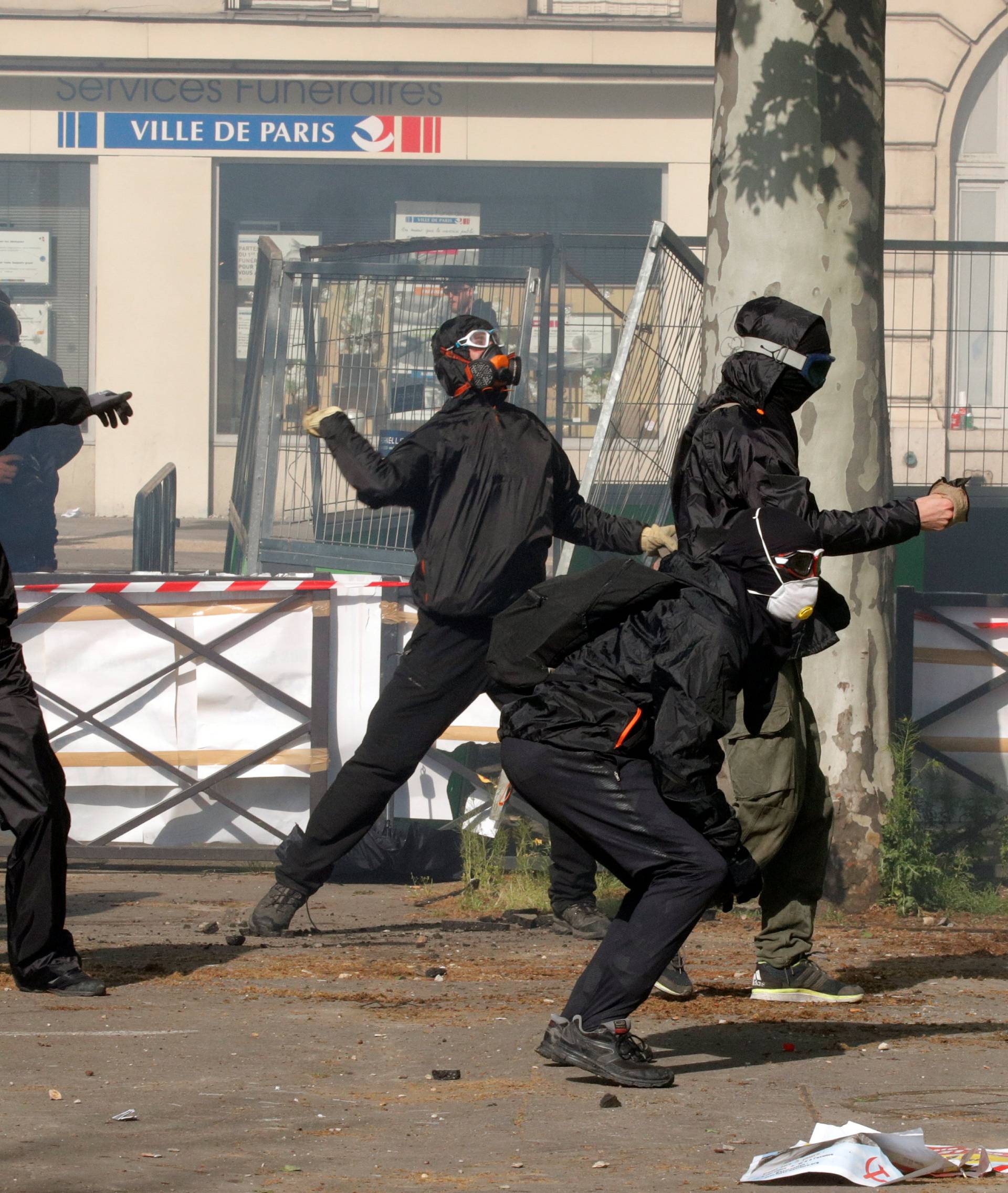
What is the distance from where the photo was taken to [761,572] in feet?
13.0

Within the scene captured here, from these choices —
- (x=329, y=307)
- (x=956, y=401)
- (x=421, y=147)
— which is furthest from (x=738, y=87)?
(x=421, y=147)

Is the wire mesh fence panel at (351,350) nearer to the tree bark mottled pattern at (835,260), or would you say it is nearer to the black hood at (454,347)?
the tree bark mottled pattern at (835,260)

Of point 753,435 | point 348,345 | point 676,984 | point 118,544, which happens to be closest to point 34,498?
point 348,345

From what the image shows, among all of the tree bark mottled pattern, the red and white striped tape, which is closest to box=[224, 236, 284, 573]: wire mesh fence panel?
the red and white striped tape

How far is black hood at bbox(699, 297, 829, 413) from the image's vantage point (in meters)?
4.50

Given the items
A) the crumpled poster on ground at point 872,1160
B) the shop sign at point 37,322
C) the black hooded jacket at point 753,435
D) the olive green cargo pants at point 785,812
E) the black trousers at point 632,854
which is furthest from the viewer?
the shop sign at point 37,322

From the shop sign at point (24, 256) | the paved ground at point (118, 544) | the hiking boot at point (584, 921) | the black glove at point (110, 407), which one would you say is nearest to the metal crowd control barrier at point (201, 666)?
the hiking boot at point (584, 921)

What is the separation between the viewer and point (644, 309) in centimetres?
806

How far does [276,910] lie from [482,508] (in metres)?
1.49

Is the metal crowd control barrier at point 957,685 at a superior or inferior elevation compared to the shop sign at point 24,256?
inferior

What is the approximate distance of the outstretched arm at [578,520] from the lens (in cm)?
575

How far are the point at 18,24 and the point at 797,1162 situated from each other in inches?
810

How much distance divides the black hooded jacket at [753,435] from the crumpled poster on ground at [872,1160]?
1.56m

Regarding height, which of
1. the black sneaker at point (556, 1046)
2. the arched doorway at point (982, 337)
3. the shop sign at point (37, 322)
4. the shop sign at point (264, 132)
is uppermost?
the shop sign at point (264, 132)
